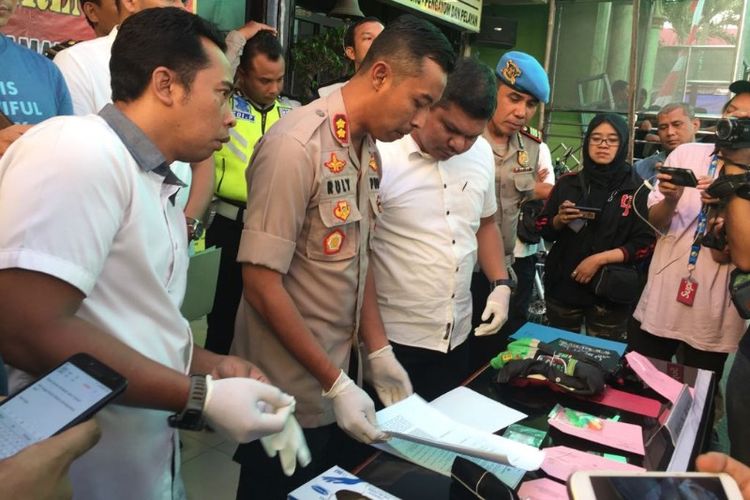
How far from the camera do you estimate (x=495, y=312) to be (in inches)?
75.9

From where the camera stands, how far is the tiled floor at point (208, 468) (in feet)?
7.03

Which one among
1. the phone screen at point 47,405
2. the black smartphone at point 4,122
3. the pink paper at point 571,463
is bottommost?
the pink paper at point 571,463

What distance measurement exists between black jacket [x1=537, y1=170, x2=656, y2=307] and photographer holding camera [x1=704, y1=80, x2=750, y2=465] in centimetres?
50

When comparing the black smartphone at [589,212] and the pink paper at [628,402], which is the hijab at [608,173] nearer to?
the black smartphone at [589,212]

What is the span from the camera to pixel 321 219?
4.44 feet

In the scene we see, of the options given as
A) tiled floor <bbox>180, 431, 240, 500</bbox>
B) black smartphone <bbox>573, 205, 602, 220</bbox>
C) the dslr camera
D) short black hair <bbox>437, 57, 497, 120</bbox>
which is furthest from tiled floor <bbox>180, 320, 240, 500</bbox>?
the dslr camera

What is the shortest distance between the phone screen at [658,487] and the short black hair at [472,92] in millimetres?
1155

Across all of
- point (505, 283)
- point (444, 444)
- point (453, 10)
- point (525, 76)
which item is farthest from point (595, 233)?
point (453, 10)

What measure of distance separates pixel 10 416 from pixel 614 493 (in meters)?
0.73

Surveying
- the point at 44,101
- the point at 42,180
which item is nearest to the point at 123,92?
the point at 42,180

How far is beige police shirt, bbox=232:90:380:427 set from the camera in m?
1.27

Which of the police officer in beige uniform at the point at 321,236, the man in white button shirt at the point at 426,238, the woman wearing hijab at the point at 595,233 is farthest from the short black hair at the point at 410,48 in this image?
the woman wearing hijab at the point at 595,233

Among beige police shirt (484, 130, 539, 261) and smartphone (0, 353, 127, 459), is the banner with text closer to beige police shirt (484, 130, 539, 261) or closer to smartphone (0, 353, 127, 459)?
beige police shirt (484, 130, 539, 261)

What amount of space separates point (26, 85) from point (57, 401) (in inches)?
40.1
